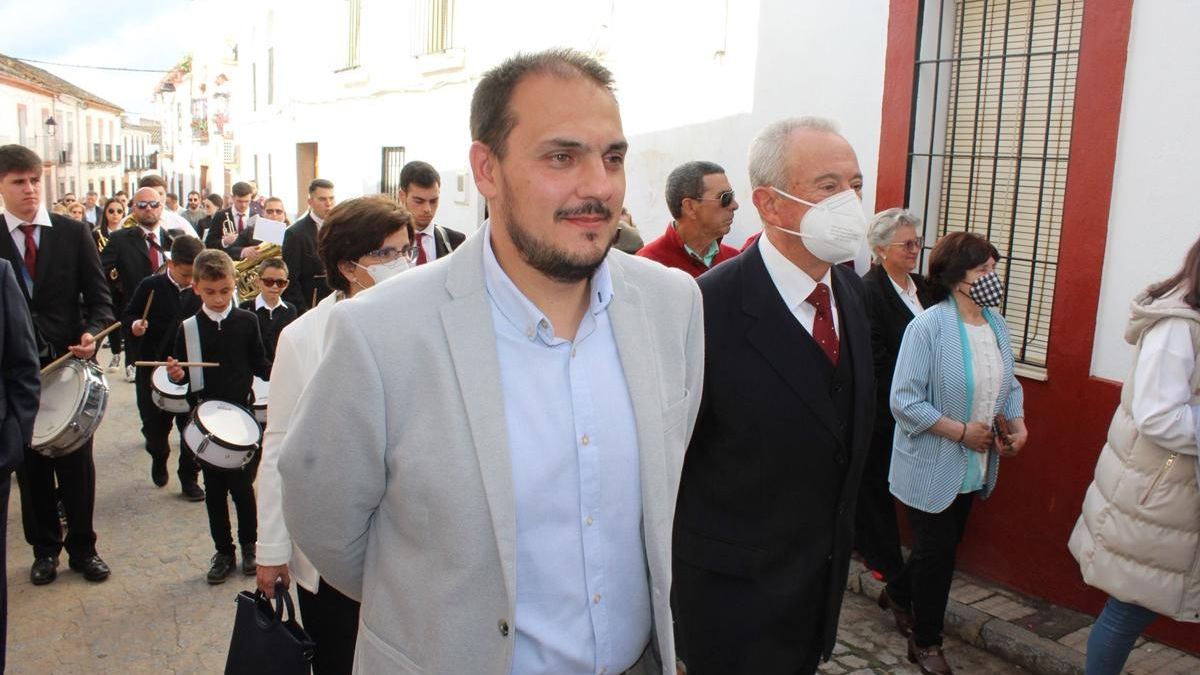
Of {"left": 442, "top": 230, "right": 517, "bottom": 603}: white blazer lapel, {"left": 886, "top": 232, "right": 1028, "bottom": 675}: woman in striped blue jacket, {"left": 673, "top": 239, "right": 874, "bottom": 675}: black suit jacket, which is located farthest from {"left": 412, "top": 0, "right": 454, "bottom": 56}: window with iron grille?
{"left": 442, "top": 230, "right": 517, "bottom": 603}: white blazer lapel

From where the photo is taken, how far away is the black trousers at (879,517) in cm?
503

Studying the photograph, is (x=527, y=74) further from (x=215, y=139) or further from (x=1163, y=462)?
(x=215, y=139)

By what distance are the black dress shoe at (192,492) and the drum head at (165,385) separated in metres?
1.15

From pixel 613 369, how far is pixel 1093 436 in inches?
142

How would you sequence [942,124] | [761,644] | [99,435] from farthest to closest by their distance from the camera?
[99,435] < [942,124] < [761,644]

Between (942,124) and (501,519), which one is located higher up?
(942,124)

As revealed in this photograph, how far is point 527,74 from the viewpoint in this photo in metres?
1.92

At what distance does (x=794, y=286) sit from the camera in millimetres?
3025

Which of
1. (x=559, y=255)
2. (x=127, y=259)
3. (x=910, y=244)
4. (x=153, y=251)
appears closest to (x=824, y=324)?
(x=559, y=255)

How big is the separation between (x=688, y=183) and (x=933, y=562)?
2.20m

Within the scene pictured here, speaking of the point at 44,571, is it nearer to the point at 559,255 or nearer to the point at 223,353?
the point at 223,353

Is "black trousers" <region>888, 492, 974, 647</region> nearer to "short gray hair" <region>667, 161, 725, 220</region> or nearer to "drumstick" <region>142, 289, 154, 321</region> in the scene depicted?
"short gray hair" <region>667, 161, 725, 220</region>

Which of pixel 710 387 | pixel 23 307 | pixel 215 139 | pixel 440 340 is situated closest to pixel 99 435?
pixel 23 307

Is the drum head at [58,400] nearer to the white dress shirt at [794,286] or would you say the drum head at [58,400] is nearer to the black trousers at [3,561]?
the black trousers at [3,561]
